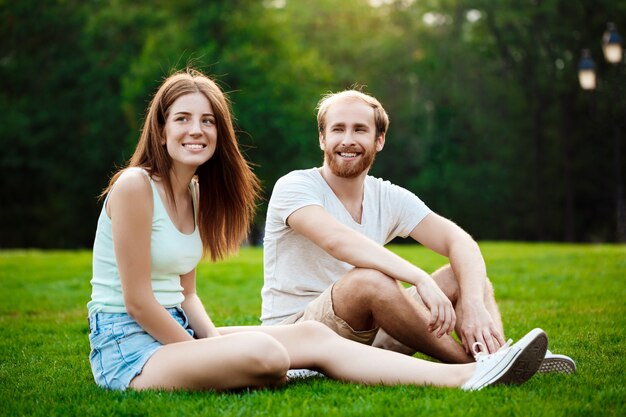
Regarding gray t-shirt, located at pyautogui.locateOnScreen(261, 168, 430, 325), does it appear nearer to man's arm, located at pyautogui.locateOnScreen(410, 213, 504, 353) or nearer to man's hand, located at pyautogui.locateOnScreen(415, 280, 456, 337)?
man's arm, located at pyautogui.locateOnScreen(410, 213, 504, 353)

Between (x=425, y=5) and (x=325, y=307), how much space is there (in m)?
32.0

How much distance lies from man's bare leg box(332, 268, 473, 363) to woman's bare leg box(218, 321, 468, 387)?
20 centimetres

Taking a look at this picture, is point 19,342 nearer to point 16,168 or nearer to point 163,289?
point 163,289

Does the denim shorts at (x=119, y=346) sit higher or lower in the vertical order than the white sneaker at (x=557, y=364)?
higher

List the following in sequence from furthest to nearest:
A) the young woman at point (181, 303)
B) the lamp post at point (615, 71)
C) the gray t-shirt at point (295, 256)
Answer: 1. the lamp post at point (615, 71)
2. the gray t-shirt at point (295, 256)
3. the young woman at point (181, 303)

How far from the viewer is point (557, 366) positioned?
4.24m

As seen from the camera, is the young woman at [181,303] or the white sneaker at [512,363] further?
the young woman at [181,303]

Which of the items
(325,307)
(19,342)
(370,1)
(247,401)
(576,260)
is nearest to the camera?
(247,401)

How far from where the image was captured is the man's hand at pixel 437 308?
3994 mm

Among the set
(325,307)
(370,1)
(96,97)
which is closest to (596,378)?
(325,307)

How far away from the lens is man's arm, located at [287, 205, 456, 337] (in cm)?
401

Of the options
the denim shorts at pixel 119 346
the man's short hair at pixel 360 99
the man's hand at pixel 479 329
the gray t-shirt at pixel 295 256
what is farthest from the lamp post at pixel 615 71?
the denim shorts at pixel 119 346

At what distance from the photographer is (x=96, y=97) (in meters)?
31.4

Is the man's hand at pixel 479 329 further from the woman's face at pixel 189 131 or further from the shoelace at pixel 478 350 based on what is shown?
the woman's face at pixel 189 131
